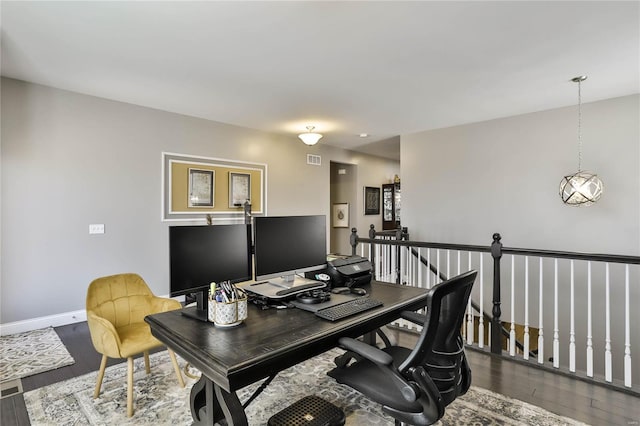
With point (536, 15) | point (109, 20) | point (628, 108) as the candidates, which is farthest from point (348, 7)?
point (628, 108)

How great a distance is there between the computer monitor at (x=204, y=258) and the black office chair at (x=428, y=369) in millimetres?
718

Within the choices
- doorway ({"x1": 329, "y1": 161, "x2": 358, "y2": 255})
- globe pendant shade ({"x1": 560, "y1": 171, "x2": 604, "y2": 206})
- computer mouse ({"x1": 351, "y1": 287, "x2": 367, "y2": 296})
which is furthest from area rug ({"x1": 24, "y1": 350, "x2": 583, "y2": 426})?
doorway ({"x1": 329, "y1": 161, "x2": 358, "y2": 255})

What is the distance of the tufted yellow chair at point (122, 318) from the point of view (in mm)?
2080

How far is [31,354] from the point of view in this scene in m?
2.94

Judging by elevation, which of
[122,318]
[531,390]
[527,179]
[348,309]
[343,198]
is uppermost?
[527,179]

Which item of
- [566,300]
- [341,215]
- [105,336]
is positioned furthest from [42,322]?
[566,300]

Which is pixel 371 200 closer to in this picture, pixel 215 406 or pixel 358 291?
pixel 358 291

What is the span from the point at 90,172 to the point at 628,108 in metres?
6.29

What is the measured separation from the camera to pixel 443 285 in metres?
1.30

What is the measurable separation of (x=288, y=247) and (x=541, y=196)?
4.03m

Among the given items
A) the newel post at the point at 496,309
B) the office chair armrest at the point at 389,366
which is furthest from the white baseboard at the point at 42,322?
the newel post at the point at 496,309

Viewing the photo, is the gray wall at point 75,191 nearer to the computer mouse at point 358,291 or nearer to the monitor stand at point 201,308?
the monitor stand at point 201,308

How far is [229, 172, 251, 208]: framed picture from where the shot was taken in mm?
5121

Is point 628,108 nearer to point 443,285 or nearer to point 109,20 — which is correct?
point 443,285
